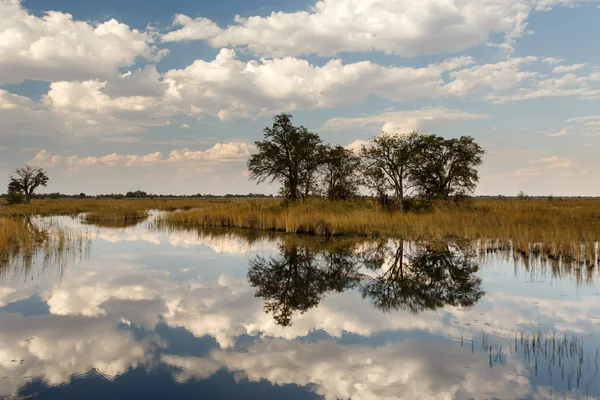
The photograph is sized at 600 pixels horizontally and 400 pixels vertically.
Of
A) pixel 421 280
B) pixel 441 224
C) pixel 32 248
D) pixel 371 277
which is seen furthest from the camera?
pixel 441 224

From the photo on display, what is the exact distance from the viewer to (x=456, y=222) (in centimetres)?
2038

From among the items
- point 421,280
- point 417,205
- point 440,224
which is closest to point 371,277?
point 421,280

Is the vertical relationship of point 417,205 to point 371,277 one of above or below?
above

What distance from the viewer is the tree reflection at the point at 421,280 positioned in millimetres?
8297

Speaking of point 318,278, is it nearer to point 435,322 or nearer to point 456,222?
point 435,322

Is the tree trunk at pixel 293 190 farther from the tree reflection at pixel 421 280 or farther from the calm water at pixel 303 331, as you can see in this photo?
the calm water at pixel 303 331

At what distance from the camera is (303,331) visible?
6543 mm

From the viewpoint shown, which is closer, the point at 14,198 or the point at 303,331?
the point at 303,331

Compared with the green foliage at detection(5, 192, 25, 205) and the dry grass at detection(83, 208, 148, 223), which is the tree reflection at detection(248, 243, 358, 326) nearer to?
the dry grass at detection(83, 208, 148, 223)

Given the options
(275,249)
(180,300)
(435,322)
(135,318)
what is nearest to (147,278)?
(180,300)

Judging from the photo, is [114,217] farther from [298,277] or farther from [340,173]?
[298,277]

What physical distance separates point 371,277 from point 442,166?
74.5 ft

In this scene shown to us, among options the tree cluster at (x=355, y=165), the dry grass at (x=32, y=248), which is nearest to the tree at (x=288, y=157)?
the tree cluster at (x=355, y=165)

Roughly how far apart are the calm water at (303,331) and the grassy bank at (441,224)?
11.3 ft
